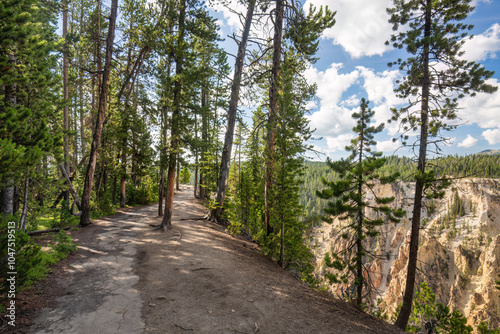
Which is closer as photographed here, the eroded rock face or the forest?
the forest

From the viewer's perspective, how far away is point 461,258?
204 ft

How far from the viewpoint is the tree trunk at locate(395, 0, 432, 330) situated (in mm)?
8375

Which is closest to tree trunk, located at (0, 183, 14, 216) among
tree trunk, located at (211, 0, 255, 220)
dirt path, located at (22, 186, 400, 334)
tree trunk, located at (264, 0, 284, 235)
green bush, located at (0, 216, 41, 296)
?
dirt path, located at (22, 186, 400, 334)

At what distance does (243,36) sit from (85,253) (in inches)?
496

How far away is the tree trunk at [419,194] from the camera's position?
330 inches

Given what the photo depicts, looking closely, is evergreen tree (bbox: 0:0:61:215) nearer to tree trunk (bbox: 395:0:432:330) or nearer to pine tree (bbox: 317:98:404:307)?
pine tree (bbox: 317:98:404:307)

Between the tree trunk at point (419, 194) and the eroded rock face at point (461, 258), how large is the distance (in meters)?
31.6

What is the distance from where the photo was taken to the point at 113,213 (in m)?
15.4

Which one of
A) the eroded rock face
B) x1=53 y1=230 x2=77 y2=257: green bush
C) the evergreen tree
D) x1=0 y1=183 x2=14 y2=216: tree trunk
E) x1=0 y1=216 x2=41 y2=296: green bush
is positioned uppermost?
the evergreen tree

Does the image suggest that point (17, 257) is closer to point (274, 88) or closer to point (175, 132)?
point (175, 132)

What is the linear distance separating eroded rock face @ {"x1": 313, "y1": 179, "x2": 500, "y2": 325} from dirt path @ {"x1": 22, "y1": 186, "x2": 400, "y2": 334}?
1381 inches

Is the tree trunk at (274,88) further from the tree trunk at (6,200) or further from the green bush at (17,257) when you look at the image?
the tree trunk at (6,200)

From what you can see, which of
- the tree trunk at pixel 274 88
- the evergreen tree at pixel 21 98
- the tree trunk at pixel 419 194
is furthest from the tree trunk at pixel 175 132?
the tree trunk at pixel 419 194

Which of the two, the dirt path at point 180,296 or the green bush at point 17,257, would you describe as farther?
the dirt path at point 180,296
